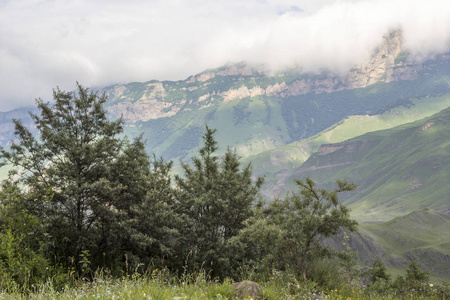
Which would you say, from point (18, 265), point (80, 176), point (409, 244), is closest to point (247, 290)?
point (18, 265)

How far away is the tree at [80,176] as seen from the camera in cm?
1633

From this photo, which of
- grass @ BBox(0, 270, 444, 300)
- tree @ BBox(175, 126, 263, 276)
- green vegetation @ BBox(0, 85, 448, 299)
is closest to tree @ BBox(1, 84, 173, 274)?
green vegetation @ BBox(0, 85, 448, 299)

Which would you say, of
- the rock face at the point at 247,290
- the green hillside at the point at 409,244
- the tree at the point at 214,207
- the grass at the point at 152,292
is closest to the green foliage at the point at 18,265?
the grass at the point at 152,292

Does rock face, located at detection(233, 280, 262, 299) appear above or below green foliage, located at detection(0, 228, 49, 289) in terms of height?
below

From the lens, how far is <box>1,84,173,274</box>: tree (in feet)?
53.6

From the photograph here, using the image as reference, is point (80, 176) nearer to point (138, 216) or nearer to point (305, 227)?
point (138, 216)

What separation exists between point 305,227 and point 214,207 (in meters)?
8.90

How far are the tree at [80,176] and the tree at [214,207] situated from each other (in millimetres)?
3844

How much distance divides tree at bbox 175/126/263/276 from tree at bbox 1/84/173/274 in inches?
151

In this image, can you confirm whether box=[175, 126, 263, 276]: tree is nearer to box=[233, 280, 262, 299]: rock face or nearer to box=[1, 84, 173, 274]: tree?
box=[1, 84, 173, 274]: tree

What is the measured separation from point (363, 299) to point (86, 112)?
1727 cm

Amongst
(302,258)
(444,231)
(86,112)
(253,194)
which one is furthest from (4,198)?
(444,231)

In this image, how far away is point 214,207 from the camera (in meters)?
21.6

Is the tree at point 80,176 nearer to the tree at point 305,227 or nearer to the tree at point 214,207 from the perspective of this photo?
→ the tree at point 214,207
